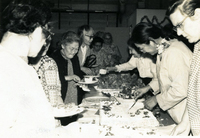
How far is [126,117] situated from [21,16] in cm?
79

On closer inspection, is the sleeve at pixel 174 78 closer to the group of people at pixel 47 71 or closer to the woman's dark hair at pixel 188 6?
the group of people at pixel 47 71

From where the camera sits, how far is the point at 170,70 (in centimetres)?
138

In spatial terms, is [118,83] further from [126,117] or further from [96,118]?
[126,117]

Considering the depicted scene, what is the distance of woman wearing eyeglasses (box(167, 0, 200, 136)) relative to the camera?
923 mm

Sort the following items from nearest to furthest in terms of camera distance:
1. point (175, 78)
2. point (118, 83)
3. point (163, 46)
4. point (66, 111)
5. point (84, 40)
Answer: point (66, 111)
point (175, 78)
point (163, 46)
point (118, 83)
point (84, 40)

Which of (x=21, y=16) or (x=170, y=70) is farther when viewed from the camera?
(x=170, y=70)

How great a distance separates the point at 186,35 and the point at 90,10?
29.0 ft

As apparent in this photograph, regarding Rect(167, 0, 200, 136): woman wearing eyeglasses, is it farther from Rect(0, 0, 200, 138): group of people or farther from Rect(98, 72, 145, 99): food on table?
Rect(98, 72, 145, 99): food on table

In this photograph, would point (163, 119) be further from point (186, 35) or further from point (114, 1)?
point (114, 1)

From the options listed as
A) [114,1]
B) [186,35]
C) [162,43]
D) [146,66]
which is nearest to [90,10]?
[114,1]

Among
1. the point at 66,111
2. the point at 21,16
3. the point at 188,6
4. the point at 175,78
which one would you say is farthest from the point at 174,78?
the point at 21,16

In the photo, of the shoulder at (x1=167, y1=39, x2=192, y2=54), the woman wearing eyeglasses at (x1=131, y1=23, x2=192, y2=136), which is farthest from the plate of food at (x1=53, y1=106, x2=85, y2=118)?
the shoulder at (x1=167, y1=39, x2=192, y2=54)

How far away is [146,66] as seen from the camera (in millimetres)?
2707

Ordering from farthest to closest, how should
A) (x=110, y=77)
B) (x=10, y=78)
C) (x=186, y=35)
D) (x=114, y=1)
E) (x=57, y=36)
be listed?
(x=114, y=1) → (x=57, y=36) → (x=110, y=77) → (x=186, y=35) → (x=10, y=78)
